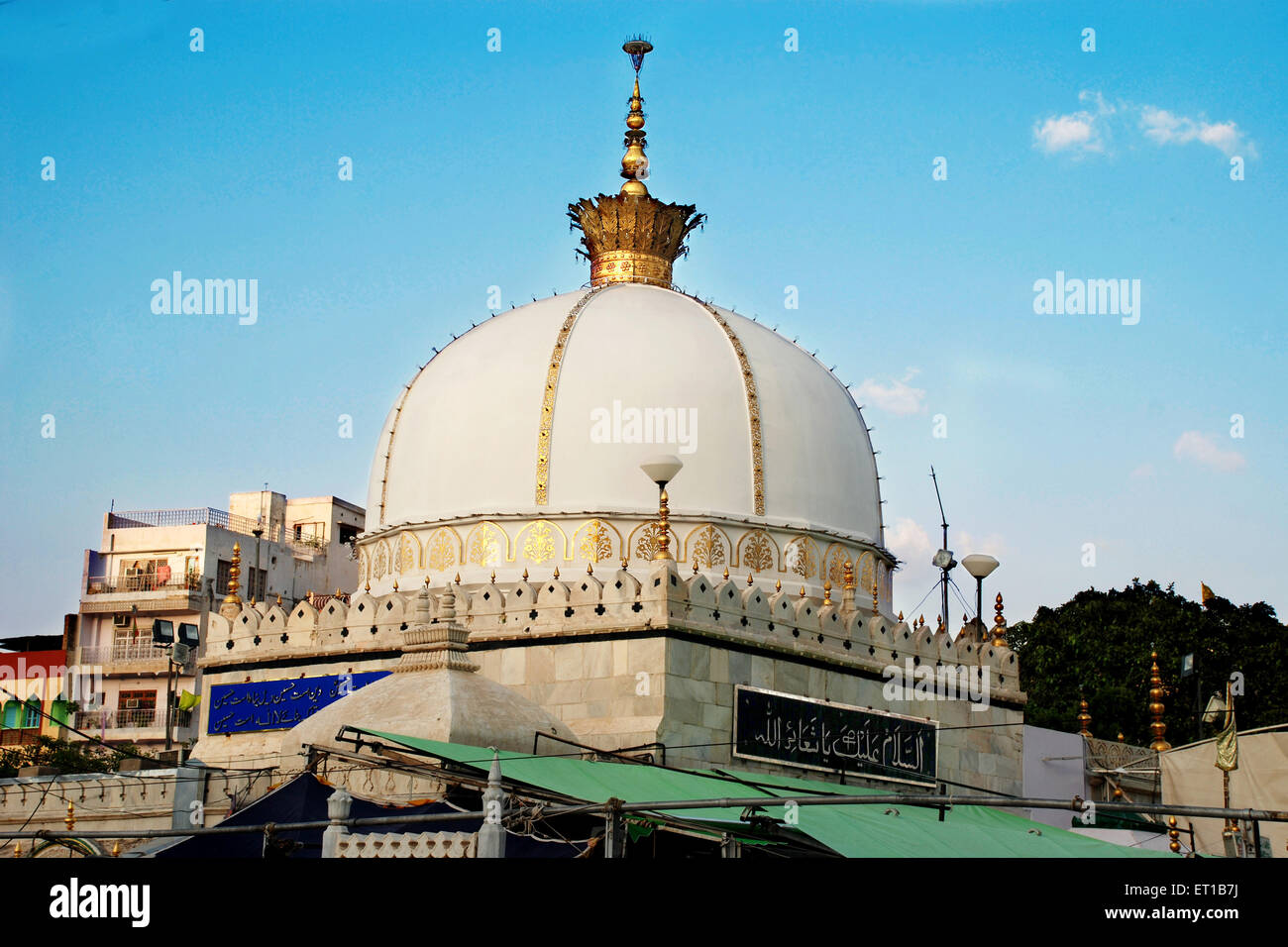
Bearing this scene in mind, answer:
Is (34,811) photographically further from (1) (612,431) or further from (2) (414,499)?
(1) (612,431)

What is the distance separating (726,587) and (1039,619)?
29714 millimetres

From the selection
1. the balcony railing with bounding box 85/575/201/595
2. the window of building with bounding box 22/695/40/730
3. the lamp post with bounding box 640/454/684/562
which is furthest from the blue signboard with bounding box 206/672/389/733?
the window of building with bounding box 22/695/40/730

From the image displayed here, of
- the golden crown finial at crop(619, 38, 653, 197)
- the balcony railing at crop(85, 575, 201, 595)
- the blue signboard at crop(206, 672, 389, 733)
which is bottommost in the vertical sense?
the blue signboard at crop(206, 672, 389, 733)

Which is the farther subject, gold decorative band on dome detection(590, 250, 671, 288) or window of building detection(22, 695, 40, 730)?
window of building detection(22, 695, 40, 730)

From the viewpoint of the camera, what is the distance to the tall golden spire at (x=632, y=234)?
29.0 meters

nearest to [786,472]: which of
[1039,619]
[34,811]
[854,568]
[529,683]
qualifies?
[854,568]

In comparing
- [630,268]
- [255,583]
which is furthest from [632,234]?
[255,583]

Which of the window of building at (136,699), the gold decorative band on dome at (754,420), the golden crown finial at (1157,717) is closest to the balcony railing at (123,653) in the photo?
the window of building at (136,699)

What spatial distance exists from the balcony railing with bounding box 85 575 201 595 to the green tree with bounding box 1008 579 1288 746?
854 inches

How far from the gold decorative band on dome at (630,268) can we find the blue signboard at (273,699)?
8.67 meters

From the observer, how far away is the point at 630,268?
2895 cm

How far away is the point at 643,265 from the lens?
2903 centimetres

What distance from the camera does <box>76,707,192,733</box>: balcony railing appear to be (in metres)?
45.3

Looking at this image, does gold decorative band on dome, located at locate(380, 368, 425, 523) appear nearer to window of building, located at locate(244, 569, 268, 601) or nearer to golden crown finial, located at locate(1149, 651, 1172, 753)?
golden crown finial, located at locate(1149, 651, 1172, 753)
